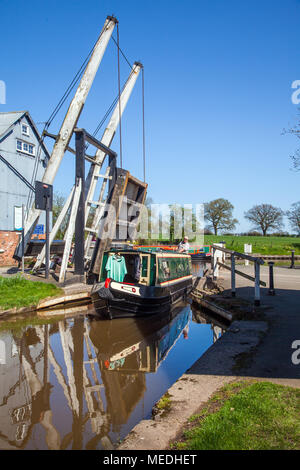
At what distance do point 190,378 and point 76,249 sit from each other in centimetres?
887

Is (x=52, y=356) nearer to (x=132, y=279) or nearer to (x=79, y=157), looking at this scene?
(x=132, y=279)

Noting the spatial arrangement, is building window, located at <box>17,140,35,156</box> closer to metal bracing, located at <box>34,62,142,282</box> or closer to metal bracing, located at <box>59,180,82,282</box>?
metal bracing, located at <box>34,62,142,282</box>

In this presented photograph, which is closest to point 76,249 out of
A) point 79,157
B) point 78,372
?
point 79,157

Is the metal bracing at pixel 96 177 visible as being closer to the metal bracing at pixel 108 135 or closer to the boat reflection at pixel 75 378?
the metal bracing at pixel 108 135

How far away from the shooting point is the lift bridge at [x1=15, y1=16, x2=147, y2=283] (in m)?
12.7

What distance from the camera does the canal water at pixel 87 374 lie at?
13.4 feet

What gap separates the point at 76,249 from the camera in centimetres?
1276

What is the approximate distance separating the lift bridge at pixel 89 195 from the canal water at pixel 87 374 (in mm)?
3356

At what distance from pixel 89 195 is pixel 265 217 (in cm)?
5742

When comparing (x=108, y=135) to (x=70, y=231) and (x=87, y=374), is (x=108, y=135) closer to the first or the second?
(x=70, y=231)

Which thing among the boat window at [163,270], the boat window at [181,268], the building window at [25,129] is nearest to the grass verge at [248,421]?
the boat window at [163,270]

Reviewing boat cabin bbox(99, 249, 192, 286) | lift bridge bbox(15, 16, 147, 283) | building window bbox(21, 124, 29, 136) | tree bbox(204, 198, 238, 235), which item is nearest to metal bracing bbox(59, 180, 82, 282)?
lift bridge bbox(15, 16, 147, 283)

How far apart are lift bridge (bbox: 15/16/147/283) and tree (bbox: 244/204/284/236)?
55.3m
